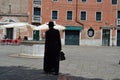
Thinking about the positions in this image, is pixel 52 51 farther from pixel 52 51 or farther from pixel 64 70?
pixel 64 70

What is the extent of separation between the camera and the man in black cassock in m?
12.3

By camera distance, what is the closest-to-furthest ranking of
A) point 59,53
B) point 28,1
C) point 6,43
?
point 59,53, point 6,43, point 28,1

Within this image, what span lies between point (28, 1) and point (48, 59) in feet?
147

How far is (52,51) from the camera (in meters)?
12.3

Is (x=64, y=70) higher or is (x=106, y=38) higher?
(x=106, y=38)

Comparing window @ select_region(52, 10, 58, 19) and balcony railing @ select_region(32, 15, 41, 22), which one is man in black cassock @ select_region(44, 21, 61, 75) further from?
window @ select_region(52, 10, 58, 19)

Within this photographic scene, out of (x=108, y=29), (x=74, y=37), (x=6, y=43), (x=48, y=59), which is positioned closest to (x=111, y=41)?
(x=108, y=29)

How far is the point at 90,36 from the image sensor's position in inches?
2247

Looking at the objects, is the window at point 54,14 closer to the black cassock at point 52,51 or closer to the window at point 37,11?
the window at point 37,11

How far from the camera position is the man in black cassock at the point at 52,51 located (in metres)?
12.3

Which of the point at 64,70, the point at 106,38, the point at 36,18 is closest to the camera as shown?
the point at 64,70

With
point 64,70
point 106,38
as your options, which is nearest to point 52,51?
point 64,70

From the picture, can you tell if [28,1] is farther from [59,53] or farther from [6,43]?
[59,53]

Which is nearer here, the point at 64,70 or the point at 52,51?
the point at 52,51
